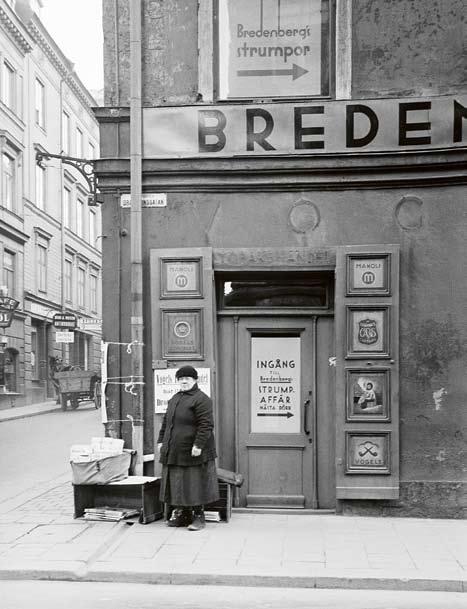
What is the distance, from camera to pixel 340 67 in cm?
912

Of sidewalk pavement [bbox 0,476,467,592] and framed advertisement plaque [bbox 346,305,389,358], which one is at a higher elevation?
framed advertisement plaque [bbox 346,305,389,358]

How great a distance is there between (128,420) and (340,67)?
473cm

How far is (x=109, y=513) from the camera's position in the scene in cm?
850

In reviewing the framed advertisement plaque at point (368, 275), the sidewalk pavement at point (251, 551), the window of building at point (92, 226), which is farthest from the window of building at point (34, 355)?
the framed advertisement plaque at point (368, 275)

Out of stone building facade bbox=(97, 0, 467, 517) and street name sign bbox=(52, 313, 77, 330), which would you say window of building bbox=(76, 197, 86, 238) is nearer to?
street name sign bbox=(52, 313, 77, 330)

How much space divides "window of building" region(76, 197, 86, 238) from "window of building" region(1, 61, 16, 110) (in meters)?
10.6

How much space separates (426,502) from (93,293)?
1545 inches

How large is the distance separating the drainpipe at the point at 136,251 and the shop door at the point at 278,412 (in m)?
1.15

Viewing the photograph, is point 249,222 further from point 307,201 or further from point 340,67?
point 340,67

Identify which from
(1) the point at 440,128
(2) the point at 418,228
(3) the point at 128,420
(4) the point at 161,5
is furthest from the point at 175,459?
→ (4) the point at 161,5

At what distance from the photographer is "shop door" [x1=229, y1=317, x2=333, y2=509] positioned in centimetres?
925

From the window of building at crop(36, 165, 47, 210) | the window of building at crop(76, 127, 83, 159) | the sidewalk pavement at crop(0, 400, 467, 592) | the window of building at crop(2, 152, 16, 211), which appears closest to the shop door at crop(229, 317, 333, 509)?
the sidewalk pavement at crop(0, 400, 467, 592)

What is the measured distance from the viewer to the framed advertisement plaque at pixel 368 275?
8.85 m

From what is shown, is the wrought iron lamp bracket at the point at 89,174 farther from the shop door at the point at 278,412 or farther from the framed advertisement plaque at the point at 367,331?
the framed advertisement plaque at the point at 367,331
